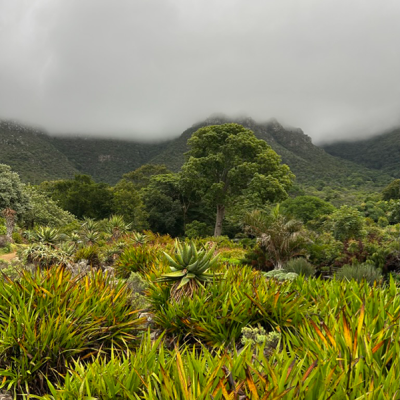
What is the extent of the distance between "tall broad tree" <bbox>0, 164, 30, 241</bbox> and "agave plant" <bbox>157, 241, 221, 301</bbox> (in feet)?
57.8

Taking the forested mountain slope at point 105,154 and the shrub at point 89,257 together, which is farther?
the forested mountain slope at point 105,154

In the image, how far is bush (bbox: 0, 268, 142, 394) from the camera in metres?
3.37

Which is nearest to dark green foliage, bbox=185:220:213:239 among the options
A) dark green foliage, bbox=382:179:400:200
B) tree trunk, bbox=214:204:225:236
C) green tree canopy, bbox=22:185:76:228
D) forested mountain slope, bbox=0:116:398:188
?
tree trunk, bbox=214:204:225:236

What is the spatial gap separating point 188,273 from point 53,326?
2.46 meters

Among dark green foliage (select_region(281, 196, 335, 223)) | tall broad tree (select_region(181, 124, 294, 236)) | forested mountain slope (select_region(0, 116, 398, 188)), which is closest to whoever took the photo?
tall broad tree (select_region(181, 124, 294, 236))

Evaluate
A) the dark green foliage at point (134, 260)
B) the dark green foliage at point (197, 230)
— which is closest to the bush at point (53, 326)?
the dark green foliage at point (134, 260)

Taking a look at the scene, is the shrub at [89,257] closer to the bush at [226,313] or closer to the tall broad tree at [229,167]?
the bush at [226,313]

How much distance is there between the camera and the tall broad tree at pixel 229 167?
2336 centimetres

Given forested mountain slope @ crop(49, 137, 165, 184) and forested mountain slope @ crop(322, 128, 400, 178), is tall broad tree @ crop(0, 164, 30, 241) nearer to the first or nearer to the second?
forested mountain slope @ crop(49, 137, 165, 184)

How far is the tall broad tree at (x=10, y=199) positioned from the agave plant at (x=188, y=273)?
57.8 feet

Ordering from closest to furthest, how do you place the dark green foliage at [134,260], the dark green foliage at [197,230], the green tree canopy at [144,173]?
the dark green foliage at [134,260] → the dark green foliage at [197,230] → the green tree canopy at [144,173]

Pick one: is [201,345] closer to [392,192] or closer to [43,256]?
[43,256]

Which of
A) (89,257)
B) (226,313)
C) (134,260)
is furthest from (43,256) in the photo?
(226,313)

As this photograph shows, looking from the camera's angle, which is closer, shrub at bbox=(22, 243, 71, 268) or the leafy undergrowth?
the leafy undergrowth
